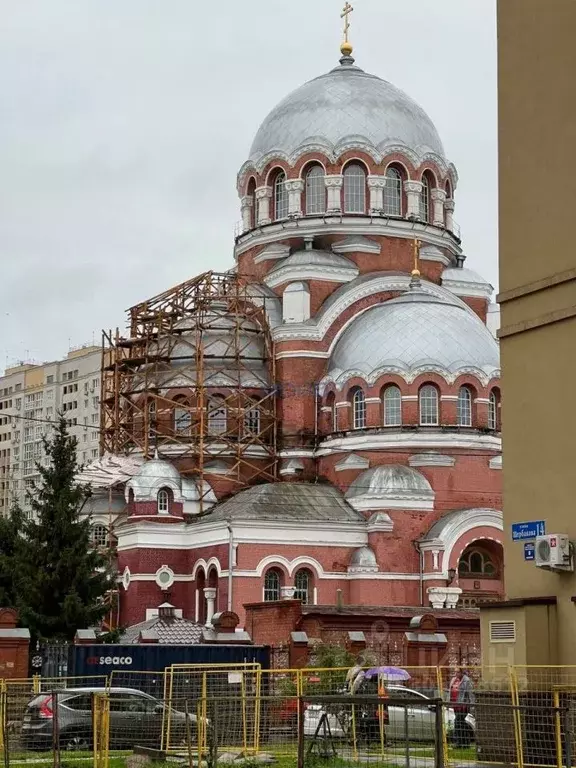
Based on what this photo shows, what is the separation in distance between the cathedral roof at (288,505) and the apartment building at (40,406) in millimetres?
48328

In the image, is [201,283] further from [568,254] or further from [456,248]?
[568,254]

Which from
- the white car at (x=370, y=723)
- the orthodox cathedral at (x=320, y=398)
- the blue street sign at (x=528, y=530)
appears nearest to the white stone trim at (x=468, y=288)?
the orthodox cathedral at (x=320, y=398)

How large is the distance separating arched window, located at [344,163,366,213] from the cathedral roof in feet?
33.2

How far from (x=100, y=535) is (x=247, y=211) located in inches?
487

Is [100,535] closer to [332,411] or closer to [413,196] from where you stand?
[332,411]

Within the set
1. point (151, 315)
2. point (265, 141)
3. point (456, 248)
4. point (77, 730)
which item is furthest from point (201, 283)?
point (77, 730)

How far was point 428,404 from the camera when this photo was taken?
150 ft

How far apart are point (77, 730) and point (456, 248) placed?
3501 centimetres

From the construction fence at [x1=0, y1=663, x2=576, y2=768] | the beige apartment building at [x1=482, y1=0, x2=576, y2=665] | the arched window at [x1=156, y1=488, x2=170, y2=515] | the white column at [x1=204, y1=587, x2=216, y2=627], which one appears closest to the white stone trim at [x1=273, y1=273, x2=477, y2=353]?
the arched window at [x1=156, y1=488, x2=170, y2=515]

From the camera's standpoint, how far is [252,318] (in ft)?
163

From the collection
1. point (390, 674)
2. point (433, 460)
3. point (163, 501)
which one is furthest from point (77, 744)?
point (433, 460)

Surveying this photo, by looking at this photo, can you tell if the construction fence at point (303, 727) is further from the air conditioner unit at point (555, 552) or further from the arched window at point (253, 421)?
the arched window at point (253, 421)

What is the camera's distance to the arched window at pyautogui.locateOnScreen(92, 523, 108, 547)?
47.8m

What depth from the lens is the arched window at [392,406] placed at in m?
45.6
